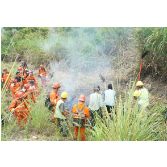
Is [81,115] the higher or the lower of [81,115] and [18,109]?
the lower

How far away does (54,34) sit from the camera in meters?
8.49

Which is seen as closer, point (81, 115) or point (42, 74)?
point (81, 115)

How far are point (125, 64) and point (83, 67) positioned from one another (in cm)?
195

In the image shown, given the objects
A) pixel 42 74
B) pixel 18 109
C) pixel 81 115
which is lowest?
pixel 81 115

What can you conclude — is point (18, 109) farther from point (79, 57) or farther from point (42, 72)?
point (79, 57)

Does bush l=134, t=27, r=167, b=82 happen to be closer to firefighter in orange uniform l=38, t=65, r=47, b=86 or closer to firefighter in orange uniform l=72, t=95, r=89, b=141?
firefighter in orange uniform l=72, t=95, r=89, b=141

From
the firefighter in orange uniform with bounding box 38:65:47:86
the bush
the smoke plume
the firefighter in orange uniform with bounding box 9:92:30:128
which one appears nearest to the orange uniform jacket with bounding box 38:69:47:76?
the firefighter in orange uniform with bounding box 38:65:47:86

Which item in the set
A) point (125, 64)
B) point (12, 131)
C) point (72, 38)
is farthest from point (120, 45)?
point (12, 131)

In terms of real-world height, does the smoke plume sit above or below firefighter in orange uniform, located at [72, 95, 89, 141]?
above

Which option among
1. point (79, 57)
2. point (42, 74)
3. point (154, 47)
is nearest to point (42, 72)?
point (42, 74)

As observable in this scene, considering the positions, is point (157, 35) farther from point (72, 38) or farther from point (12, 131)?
point (12, 131)

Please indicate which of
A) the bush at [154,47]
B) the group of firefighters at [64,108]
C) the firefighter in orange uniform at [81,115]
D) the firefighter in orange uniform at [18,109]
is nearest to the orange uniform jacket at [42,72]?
the group of firefighters at [64,108]

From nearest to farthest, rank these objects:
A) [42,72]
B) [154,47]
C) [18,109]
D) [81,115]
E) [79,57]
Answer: [81,115], [18,109], [154,47], [42,72], [79,57]

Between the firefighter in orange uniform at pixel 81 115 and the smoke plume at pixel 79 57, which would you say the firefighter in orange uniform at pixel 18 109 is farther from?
the smoke plume at pixel 79 57
